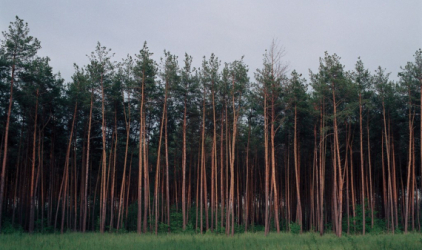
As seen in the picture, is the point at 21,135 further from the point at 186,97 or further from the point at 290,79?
the point at 290,79

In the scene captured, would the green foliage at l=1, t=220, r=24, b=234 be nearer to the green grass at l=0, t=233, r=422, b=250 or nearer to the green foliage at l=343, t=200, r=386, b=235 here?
the green grass at l=0, t=233, r=422, b=250

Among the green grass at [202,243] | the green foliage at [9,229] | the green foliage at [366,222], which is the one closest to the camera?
the green grass at [202,243]

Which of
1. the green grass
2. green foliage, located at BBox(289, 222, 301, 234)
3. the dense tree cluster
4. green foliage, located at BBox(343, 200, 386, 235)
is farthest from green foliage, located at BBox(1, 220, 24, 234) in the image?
green foliage, located at BBox(343, 200, 386, 235)

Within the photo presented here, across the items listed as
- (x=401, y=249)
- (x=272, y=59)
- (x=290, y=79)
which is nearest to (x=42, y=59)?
(x=272, y=59)

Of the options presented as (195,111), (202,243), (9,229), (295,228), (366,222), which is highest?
(195,111)

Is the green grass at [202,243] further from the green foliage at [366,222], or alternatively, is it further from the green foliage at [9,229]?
the green foliage at [366,222]

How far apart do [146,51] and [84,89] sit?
18.7 feet

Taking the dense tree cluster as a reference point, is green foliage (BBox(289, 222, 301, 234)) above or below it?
below

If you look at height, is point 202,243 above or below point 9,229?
above

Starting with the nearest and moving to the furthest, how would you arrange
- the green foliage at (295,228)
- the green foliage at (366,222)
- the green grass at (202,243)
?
the green grass at (202,243) → the green foliage at (295,228) → the green foliage at (366,222)

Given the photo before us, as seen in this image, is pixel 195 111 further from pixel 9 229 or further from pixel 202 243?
pixel 9 229

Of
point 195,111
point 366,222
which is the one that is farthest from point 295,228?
point 195,111

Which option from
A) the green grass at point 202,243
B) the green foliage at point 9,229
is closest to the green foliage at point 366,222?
the green grass at point 202,243

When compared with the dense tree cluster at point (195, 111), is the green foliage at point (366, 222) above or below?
below
